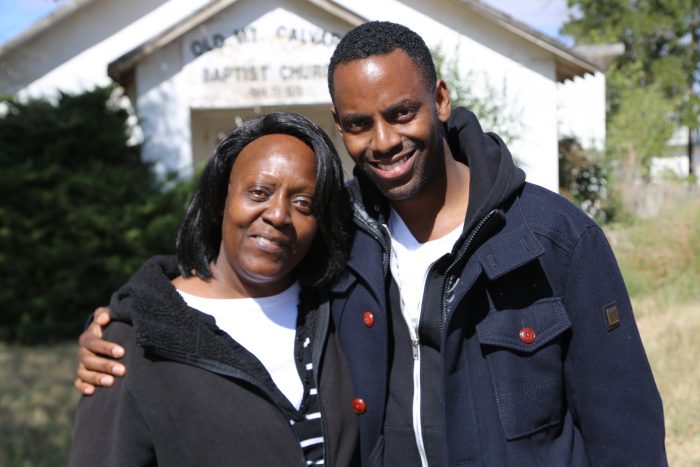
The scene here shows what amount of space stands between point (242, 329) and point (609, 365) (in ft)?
3.57

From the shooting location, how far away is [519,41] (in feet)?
39.1

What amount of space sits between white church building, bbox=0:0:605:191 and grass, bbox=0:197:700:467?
2556mm

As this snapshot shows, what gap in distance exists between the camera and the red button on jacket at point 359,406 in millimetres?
2291

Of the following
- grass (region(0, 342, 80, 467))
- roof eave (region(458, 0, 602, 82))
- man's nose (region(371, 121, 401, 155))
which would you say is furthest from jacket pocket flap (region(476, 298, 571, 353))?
roof eave (region(458, 0, 602, 82))

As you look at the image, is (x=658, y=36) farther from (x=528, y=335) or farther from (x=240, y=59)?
(x=528, y=335)

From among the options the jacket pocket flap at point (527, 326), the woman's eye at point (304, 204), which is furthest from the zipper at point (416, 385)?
the woman's eye at point (304, 204)

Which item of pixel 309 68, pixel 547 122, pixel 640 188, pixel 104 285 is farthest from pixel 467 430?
pixel 640 188

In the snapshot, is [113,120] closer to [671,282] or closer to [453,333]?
[671,282]

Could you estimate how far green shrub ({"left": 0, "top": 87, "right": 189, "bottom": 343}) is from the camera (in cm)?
860

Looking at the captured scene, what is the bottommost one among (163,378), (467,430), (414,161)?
(467,430)

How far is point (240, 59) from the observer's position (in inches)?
434

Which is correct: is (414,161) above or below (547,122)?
below

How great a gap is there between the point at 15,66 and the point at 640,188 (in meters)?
12.2

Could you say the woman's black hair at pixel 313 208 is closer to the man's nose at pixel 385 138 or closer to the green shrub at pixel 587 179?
the man's nose at pixel 385 138
